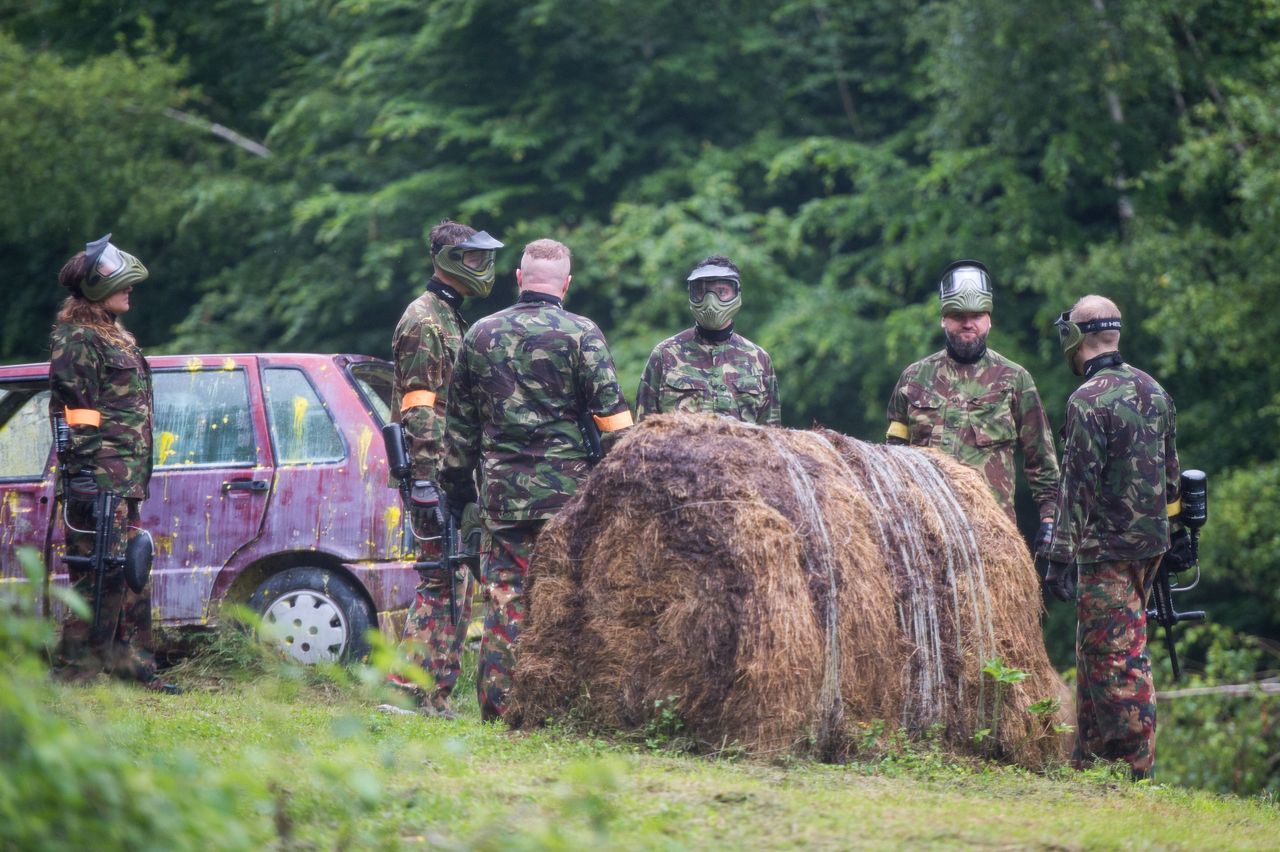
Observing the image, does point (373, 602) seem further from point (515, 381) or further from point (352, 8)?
point (352, 8)

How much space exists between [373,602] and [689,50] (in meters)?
11.9

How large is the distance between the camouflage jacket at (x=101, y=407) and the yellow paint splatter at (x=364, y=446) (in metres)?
1.13

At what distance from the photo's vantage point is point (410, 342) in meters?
7.16

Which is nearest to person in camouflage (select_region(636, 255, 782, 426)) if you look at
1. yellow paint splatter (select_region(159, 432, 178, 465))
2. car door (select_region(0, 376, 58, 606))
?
yellow paint splatter (select_region(159, 432, 178, 465))

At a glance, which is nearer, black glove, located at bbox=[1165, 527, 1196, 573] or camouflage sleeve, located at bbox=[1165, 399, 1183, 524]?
camouflage sleeve, located at bbox=[1165, 399, 1183, 524]

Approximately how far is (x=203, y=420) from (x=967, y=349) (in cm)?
434

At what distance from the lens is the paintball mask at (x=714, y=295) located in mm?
7883

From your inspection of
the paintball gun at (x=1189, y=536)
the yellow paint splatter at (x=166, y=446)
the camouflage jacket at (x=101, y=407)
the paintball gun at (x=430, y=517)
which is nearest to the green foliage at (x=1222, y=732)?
the paintball gun at (x=1189, y=536)

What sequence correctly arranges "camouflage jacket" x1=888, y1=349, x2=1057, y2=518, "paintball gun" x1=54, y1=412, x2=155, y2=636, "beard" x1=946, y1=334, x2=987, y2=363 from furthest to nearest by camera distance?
1. "beard" x1=946, y1=334, x2=987, y2=363
2. "camouflage jacket" x1=888, y1=349, x2=1057, y2=518
3. "paintball gun" x1=54, y1=412, x2=155, y2=636

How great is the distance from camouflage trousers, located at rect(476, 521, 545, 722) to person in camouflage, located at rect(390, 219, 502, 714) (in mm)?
496

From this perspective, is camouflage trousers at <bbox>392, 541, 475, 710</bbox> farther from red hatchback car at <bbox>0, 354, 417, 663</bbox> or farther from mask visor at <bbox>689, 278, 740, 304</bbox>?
mask visor at <bbox>689, 278, 740, 304</bbox>

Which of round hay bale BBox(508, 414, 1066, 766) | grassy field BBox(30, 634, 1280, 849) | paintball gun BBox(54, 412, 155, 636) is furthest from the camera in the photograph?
paintball gun BBox(54, 412, 155, 636)

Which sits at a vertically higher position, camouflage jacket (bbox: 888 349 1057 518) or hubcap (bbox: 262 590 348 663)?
camouflage jacket (bbox: 888 349 1057 518)

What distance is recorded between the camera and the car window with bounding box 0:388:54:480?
8.05 meters
